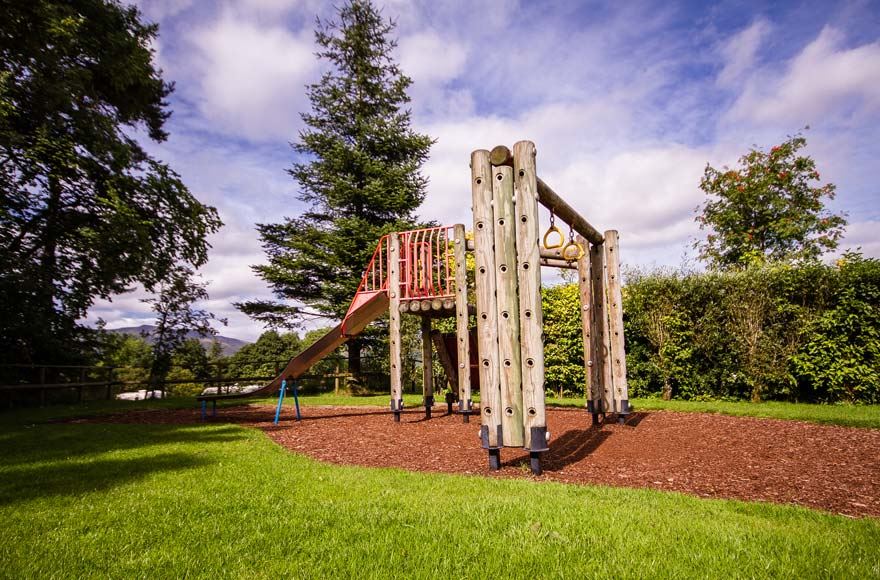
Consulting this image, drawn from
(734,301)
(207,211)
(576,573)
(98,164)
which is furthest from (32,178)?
(734,301)

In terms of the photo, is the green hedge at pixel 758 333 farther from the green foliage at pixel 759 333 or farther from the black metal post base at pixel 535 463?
the black metal post base at pixel 535 463

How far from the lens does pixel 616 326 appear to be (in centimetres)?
781

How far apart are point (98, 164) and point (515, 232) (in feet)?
49.4

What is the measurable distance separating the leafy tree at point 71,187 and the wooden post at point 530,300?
13179 mm

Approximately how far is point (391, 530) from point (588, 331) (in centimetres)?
549

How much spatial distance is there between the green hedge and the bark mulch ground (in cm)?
297

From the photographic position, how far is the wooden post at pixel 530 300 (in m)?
4.64

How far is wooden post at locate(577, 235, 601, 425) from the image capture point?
7.34 m

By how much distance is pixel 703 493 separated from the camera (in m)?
3.98

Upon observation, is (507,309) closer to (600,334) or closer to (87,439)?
(600,334)

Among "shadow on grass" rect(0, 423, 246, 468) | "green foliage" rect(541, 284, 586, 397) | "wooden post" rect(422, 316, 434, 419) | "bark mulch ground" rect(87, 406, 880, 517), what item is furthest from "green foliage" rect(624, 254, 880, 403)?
"shadow on grass" rect(0, 423, 246, 468)

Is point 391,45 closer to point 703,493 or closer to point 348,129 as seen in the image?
point 348,129

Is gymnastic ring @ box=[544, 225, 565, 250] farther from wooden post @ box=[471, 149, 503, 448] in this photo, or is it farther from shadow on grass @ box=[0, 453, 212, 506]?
shadow on grass @ box=[0, 453, 212, 506]

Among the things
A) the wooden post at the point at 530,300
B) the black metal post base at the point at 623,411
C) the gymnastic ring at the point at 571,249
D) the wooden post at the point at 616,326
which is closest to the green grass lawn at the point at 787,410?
the black metal post base at the point at 623,411
